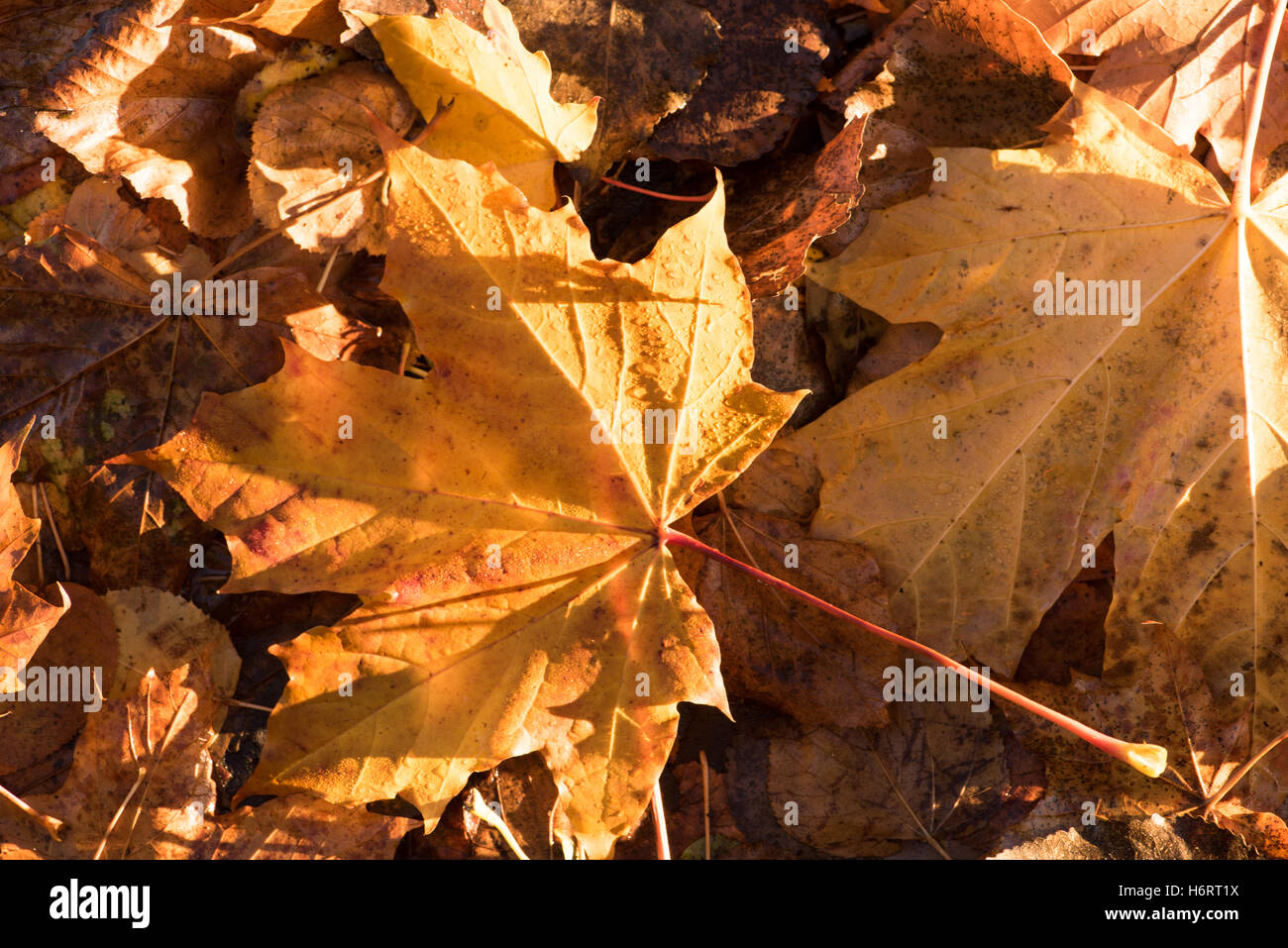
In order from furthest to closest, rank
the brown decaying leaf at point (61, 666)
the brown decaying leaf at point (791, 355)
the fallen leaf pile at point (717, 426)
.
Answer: the brown decaying leaf at point (791, 355) < the brown decaying leaf at point (61, 666) < the fallen leaf pile at point (717, 426)

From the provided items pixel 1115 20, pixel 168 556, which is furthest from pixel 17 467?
pixel 1115 20

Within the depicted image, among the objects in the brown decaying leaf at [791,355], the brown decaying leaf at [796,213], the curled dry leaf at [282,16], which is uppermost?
the curled dry leaf at [282,16]

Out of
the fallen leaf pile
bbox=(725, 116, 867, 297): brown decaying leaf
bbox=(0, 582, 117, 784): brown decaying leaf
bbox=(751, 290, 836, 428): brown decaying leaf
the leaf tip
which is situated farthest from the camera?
bbox=(751, 290, 836, 428): brown decaying leaf

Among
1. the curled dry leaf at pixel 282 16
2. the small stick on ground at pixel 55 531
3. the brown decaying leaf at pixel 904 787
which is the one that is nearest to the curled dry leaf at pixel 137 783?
the small stick on ground at pixel 55 531

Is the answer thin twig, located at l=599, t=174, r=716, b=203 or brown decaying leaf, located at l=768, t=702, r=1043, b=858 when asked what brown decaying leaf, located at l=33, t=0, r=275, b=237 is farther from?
brown decaying leaf, located at l=768, t=702, r=1043, b=858

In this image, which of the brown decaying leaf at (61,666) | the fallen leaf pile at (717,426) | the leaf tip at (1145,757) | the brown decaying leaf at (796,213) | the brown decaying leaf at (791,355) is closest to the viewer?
the leaf tip at (1145,757)

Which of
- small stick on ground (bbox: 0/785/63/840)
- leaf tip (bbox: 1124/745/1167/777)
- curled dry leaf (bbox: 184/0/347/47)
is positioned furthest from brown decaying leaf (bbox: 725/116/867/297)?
small stick on ground (bbox: 0/785/63/840)

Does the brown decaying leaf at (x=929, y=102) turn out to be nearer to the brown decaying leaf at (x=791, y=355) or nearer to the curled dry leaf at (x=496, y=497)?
the brown decaying leaf at (x=791, y=355)
